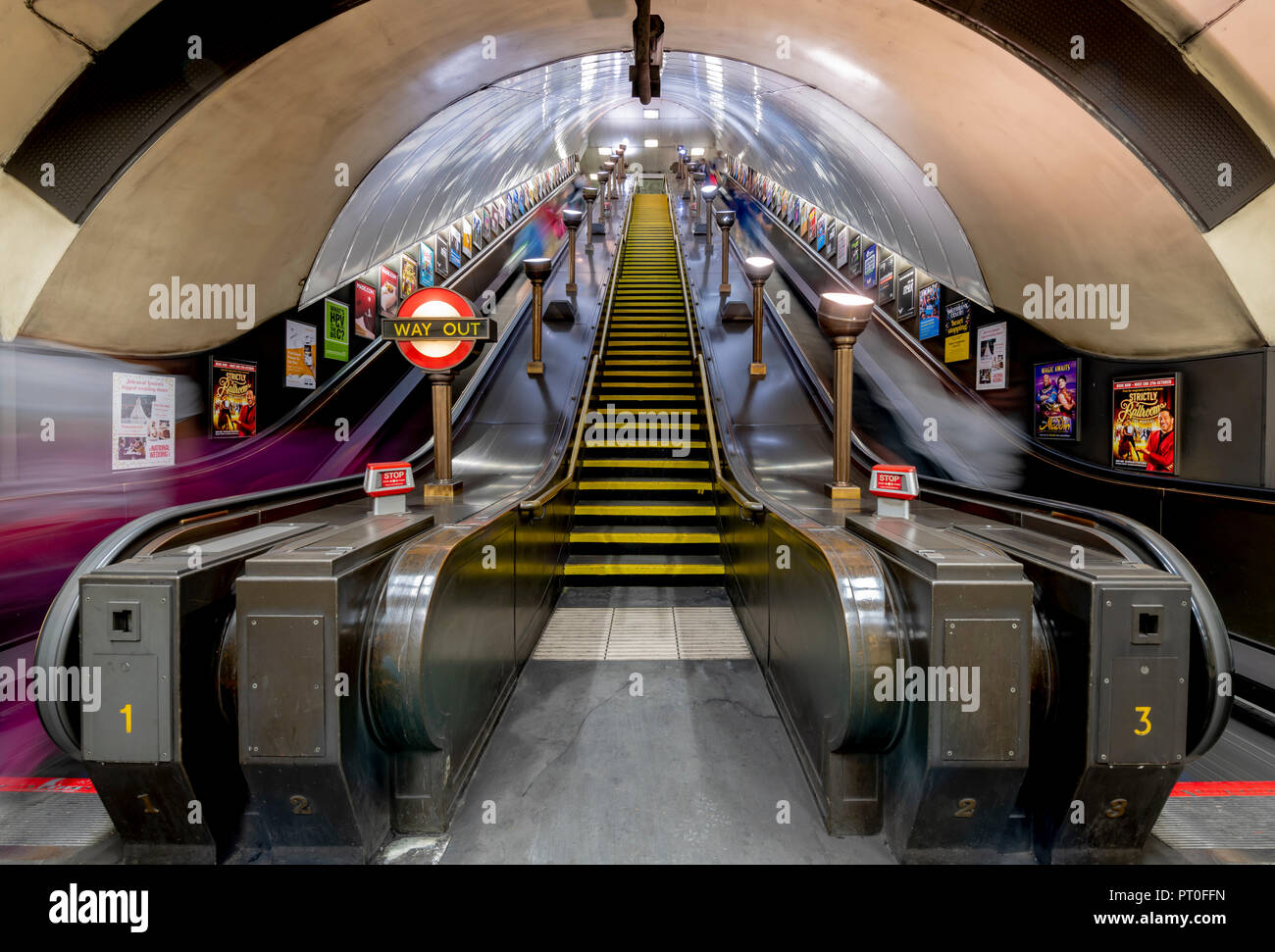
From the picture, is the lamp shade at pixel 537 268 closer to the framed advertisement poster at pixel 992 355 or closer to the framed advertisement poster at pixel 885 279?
the framed advertisement poster at pixel 992 355

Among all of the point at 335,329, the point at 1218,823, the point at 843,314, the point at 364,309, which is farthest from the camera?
the point at 364,309

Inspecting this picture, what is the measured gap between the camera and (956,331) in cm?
634

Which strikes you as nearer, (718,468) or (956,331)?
(718,468)

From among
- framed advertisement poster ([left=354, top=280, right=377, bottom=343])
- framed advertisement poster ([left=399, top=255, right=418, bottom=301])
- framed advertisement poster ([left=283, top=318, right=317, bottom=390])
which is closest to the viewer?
framed advertisement poster ([left=283, top=318, right=317, bottom=390])

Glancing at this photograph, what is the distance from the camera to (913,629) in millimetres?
1700

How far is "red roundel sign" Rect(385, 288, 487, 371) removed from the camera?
2709 mm

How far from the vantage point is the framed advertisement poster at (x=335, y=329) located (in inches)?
239

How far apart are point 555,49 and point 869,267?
5574mm

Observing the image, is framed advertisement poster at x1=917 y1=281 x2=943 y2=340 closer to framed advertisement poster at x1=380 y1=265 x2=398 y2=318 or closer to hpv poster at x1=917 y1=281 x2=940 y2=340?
hpv poster at x1=917 y1=281 x2=940 y2=340

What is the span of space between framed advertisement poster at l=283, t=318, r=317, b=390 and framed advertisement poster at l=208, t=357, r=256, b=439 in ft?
1.62

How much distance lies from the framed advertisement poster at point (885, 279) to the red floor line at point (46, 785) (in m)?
9.18

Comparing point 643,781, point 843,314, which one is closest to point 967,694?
point 643,781

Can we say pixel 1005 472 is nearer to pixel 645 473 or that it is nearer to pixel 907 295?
pixel 907 295

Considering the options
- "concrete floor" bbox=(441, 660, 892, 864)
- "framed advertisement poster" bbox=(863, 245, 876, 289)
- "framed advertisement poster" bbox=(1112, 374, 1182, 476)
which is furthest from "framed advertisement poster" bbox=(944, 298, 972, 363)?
"concrete floor" bbox=(441, 660, 892, 864)
